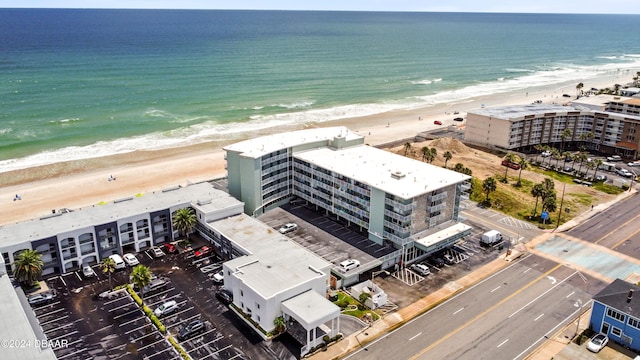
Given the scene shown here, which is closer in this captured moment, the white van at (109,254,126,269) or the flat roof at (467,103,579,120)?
the white van at (109,254,126,269)

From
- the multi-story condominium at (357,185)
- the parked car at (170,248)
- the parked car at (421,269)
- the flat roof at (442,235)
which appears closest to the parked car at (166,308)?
the parked car at (170,248)

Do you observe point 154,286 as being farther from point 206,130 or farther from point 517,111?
point 517,111

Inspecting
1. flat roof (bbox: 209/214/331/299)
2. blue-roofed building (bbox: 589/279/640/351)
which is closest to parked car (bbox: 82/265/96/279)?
flat roof (bbox: 209/214/331/299)

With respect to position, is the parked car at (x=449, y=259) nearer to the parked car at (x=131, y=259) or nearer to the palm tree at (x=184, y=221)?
the palm tree at (x=184, y=221)

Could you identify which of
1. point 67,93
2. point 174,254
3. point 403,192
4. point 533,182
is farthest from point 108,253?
point 67,93

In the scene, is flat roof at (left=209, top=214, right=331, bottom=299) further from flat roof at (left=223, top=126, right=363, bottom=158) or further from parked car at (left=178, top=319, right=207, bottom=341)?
flat roof at (left=223, top=126, right=363, bottom=158)

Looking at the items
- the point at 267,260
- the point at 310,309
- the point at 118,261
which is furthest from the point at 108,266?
the point at 310,309
